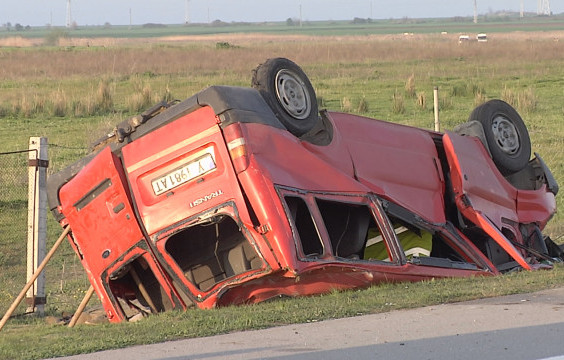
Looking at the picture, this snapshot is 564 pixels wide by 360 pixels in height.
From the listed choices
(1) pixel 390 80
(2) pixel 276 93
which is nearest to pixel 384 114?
(1) pixel 390 80

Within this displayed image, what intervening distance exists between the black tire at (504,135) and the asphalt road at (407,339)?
3632 mm

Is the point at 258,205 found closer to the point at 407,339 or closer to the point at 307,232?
the point at 307,232

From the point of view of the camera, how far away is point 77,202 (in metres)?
8.51

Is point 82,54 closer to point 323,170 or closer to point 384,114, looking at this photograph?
point 384,114

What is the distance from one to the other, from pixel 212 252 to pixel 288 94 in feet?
4.89

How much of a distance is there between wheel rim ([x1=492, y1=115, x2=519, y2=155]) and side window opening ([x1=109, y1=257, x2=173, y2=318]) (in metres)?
4.04

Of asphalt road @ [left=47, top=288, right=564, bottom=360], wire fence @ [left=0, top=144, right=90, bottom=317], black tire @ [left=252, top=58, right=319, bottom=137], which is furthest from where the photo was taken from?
wire fence @ [left=0, top=144, right=90, bottom=317]

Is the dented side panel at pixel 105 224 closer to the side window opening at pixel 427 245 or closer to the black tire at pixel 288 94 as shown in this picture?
the black tire at pixel 288 94

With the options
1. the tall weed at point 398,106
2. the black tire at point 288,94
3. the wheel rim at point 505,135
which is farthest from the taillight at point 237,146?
the tall weed at point 398,106

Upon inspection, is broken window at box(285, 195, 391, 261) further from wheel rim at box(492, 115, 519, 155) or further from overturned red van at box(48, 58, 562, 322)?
wheel rim at box(492, 115, 519, 155)

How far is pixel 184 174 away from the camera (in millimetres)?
8156

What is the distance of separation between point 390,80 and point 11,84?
524 inches

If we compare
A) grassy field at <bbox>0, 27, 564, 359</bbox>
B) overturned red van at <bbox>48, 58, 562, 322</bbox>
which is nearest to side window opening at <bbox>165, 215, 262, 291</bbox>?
overturned red van at <bbox>48, 58, 562, 322</bbox>

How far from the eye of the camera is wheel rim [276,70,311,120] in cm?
893
